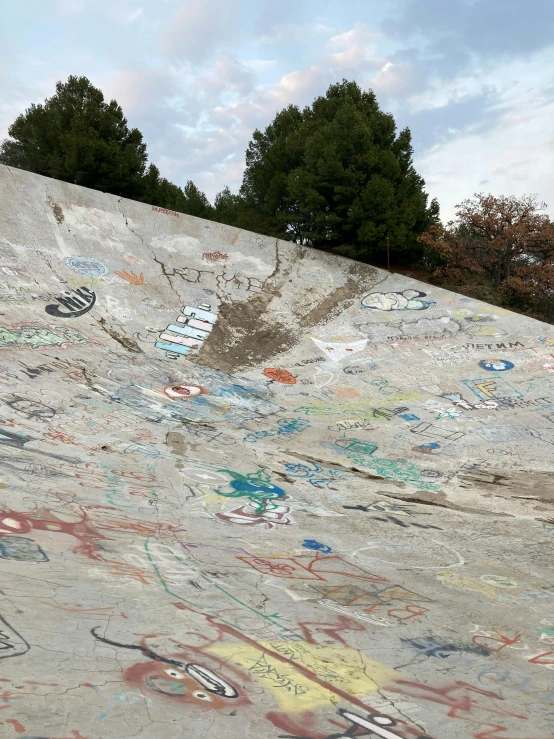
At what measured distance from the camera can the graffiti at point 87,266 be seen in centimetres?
1812

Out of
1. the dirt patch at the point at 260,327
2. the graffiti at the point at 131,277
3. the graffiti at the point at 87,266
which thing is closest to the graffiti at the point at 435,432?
the dirt patch at the point at 260,327

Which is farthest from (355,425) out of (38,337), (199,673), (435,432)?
(199,673)

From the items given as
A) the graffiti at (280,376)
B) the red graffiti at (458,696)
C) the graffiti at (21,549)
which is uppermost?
the graffiti at (280,376)

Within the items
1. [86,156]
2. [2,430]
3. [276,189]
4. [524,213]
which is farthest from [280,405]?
[86,156]

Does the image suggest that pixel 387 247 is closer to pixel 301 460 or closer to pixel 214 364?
pixel 214 364

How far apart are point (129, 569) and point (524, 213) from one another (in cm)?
2246

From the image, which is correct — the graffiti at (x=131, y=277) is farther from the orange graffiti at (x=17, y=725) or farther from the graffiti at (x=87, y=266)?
the orange graffiti at (x=17, y=725)

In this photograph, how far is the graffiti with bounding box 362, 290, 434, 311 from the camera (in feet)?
62.4

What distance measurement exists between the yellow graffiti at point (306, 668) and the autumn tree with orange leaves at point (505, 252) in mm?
20621

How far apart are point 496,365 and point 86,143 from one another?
72.7ft

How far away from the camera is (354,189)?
79.8ft

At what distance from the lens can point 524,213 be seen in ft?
75.3

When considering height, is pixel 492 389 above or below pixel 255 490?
above

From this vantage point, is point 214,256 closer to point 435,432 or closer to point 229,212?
point 435,432
